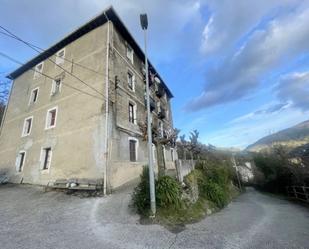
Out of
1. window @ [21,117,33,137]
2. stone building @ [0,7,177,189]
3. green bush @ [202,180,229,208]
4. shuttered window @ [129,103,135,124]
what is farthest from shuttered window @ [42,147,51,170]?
green bush @ [202,180,229,208]

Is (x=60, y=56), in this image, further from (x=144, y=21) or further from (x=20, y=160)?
(x=144, y=21)

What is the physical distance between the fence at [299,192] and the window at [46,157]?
18872 mm

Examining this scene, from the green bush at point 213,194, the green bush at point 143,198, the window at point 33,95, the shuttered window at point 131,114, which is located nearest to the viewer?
the green bush at point 143,198

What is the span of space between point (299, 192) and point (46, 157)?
20260 mm

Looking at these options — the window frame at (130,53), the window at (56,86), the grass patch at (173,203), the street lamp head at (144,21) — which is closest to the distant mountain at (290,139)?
the grass patch at (173,203)

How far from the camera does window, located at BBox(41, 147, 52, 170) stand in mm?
13053

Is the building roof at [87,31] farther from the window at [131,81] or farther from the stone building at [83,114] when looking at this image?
the window at [131,81]

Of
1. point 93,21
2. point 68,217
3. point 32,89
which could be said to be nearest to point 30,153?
point 32,89

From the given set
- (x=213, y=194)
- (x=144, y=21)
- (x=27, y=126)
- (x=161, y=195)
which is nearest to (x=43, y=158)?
(x=27, y=126)

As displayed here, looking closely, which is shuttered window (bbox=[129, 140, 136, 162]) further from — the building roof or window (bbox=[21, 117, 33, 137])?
window (bbox=[21, 117, 33, 137])

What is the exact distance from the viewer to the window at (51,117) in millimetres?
14246

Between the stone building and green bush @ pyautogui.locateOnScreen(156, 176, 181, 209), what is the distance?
404 cm

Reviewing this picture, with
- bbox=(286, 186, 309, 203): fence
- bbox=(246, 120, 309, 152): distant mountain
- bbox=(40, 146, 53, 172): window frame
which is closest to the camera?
bbox=(40, 146, 53, 172): window frame

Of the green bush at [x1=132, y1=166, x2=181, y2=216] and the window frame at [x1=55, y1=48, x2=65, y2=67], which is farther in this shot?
the window frame at [x1=55, y1=48, x2=65, y2=67]
